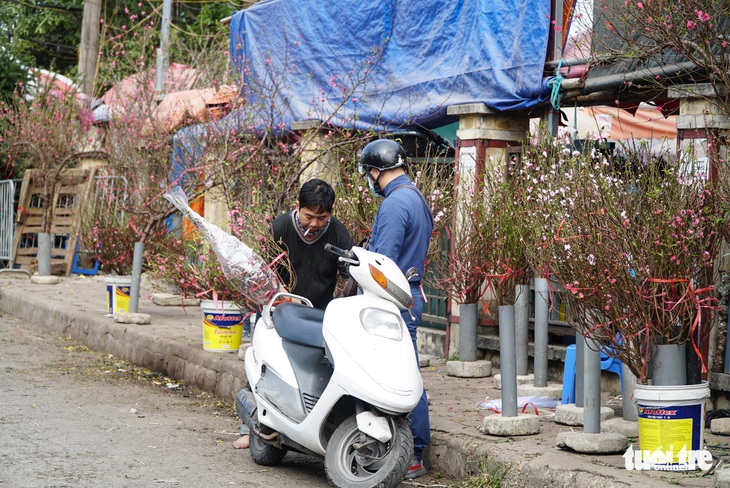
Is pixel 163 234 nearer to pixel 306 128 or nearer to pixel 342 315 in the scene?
pixel 306 128

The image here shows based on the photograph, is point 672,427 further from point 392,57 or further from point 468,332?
point 392,57

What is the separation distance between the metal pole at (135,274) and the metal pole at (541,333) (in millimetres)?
5161

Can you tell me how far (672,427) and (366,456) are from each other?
159 centimetres

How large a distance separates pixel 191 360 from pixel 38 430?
8.46 ft

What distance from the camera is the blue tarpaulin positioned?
9.14m

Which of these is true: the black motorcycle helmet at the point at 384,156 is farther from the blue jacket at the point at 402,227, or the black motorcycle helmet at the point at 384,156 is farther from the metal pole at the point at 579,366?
the metal pole at the point at 579,366

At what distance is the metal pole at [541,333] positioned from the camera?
7.59 metres

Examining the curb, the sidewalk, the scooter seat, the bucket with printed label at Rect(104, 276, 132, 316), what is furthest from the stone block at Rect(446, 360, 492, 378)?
the bucket with printed label at Rect(104, 276, 132, 316)

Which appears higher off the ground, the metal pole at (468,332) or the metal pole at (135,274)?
the metal pole at (135,274)

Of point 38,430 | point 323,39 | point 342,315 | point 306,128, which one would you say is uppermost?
point 323,39

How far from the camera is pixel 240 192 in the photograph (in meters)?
10.3

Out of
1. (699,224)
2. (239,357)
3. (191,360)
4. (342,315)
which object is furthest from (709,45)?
(191,360)

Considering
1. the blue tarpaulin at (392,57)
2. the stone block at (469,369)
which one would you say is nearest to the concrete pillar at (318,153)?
the blue tarpaulin at (392,57)

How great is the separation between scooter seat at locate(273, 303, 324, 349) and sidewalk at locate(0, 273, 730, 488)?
3.38 ft
